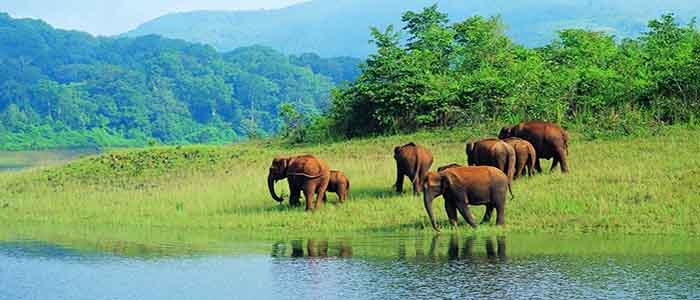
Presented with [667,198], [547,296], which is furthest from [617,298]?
[667,198]

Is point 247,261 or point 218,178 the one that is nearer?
point 247,261

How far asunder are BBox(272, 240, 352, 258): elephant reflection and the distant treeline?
1278cm

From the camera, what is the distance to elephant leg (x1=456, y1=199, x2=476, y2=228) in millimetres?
18094

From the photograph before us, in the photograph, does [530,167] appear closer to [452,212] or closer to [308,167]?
[452,212]

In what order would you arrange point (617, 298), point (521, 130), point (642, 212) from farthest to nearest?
point (521, 130) → point (642, 212) → point (617, 298)

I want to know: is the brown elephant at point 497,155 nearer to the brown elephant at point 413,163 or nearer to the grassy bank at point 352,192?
the grassy bank at point 352,192

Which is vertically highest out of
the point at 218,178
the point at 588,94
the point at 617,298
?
the point at 588,94

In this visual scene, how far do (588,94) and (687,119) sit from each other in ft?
12.3

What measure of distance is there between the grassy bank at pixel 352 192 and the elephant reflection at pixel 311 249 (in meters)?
1.38

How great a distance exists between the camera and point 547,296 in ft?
43.1

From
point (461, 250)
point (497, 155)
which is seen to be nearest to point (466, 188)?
point (461, 250)

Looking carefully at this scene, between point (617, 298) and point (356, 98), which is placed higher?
point (356, 98)

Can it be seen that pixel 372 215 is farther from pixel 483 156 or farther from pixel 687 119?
pixel 687 119

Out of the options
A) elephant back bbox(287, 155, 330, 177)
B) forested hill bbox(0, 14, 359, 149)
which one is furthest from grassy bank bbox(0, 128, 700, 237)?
forested hill bbox(0, 14, 359, 149)
